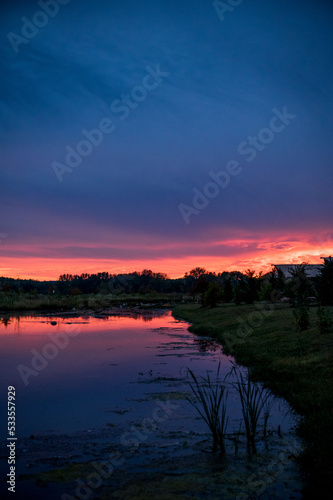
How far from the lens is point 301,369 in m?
15.5

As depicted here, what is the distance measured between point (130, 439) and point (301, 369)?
26.2ft

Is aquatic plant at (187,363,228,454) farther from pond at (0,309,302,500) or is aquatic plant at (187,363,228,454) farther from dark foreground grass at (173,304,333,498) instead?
dark foreground grass at (173,304,333,498)

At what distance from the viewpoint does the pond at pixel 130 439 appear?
7.79m

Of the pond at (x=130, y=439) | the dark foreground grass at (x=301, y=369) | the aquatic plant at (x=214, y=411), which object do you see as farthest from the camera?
the aquatic plant at (x=214, y=411)

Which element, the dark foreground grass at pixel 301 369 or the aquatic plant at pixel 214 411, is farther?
the aquatic plant at pixel 214 411

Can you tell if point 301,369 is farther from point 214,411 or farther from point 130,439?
point 130,439

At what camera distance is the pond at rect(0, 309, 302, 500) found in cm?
779

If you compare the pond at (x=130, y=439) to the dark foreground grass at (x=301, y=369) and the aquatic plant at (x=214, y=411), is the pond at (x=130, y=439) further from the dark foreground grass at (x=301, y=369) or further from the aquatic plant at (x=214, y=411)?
the dark foreground grass at (x=301, y=369)

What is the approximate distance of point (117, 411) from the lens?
1292cm

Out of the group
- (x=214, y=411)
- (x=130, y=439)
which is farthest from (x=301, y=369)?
(x=130, y=439)

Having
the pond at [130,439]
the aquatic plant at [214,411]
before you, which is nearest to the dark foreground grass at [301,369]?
the pond at [130,439]

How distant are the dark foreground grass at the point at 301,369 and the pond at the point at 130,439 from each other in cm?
45

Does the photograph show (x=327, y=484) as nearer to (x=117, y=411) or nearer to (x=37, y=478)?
(x=37, y=478)

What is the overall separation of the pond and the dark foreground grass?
45 cm
